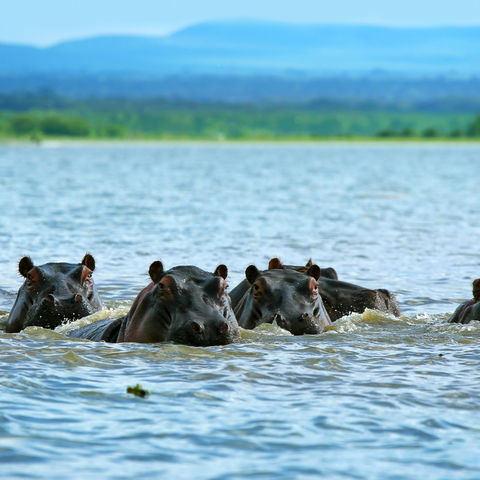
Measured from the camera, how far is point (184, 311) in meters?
9.09

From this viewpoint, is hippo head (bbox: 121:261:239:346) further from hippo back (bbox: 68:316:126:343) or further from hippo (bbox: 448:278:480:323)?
hippo (bbox: 448:278:480:323)

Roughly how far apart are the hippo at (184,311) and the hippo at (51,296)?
3.62 feet

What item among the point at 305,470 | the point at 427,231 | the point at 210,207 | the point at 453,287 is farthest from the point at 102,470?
the point at 210,207

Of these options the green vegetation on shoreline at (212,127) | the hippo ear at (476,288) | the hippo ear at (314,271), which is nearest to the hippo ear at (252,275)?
the hippo ear at (314,271)

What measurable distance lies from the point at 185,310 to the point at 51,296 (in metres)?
1.74

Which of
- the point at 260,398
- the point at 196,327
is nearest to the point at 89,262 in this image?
the point at 196,327

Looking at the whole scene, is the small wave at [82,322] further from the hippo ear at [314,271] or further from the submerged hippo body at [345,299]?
the submerged hippo body at [345,299]

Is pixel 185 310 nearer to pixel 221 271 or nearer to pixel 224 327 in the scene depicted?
pixel 224 327

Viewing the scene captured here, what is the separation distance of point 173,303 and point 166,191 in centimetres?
3670

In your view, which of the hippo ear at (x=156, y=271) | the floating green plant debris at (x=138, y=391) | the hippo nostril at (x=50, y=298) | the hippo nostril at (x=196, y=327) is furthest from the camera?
the hippo nostril at (x=50, y=298)

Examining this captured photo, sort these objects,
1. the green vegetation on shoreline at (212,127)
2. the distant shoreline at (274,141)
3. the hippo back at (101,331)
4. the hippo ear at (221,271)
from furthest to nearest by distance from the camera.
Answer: the green vegetation on shoreline at (212,127) → the distant shoreline at (274,141) → the hippo back at (101,331) → the hippo ear at (221,271)

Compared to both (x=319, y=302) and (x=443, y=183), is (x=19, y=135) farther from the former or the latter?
(x=319, y=302)

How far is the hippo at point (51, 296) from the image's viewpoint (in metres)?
10.4

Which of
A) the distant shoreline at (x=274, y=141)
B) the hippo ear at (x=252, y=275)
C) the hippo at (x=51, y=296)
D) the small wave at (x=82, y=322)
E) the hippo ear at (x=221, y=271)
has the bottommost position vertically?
the distant shoreline at (x=274, y=141)
